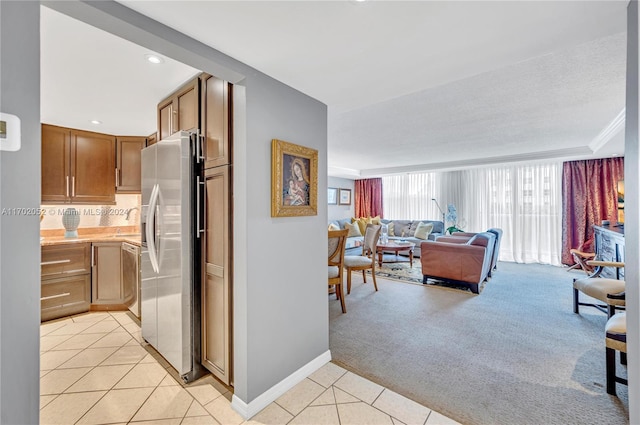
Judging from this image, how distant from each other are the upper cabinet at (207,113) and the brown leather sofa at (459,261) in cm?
370

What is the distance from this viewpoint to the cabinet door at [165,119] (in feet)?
7.71

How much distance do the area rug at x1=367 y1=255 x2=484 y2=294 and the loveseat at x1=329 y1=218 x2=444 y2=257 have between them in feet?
2.17

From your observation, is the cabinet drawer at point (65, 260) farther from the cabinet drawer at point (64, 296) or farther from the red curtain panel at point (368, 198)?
the red curtain panel at point (368, 198)

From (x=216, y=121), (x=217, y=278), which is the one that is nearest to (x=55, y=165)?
(x=216, y=121)

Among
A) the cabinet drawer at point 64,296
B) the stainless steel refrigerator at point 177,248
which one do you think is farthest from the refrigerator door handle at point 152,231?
the cabinet drawer at point 64,296

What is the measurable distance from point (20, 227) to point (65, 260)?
292cm

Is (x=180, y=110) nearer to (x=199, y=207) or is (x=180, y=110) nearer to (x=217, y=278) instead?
(x=199, y=207)

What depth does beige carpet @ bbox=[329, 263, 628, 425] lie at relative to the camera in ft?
5.79

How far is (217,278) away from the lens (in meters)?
1.95

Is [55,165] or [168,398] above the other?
[55,165]

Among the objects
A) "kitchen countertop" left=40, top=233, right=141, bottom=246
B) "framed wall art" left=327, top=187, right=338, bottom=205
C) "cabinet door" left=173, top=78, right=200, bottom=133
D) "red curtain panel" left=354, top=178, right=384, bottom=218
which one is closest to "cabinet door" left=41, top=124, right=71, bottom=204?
"kitchen countertop" left=40, top=233, right=141, bottom=246

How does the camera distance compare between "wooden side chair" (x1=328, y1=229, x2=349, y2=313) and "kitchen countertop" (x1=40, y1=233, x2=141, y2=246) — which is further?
"wooden side chair" (x1=328, y1=229, x2=349, y2=313)

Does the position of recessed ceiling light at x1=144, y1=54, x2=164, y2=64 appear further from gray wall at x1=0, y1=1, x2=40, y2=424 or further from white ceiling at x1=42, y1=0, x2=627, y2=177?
gray wall at x1=0, y1=1, x2=40, y2=424

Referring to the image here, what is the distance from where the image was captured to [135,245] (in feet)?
9.57
